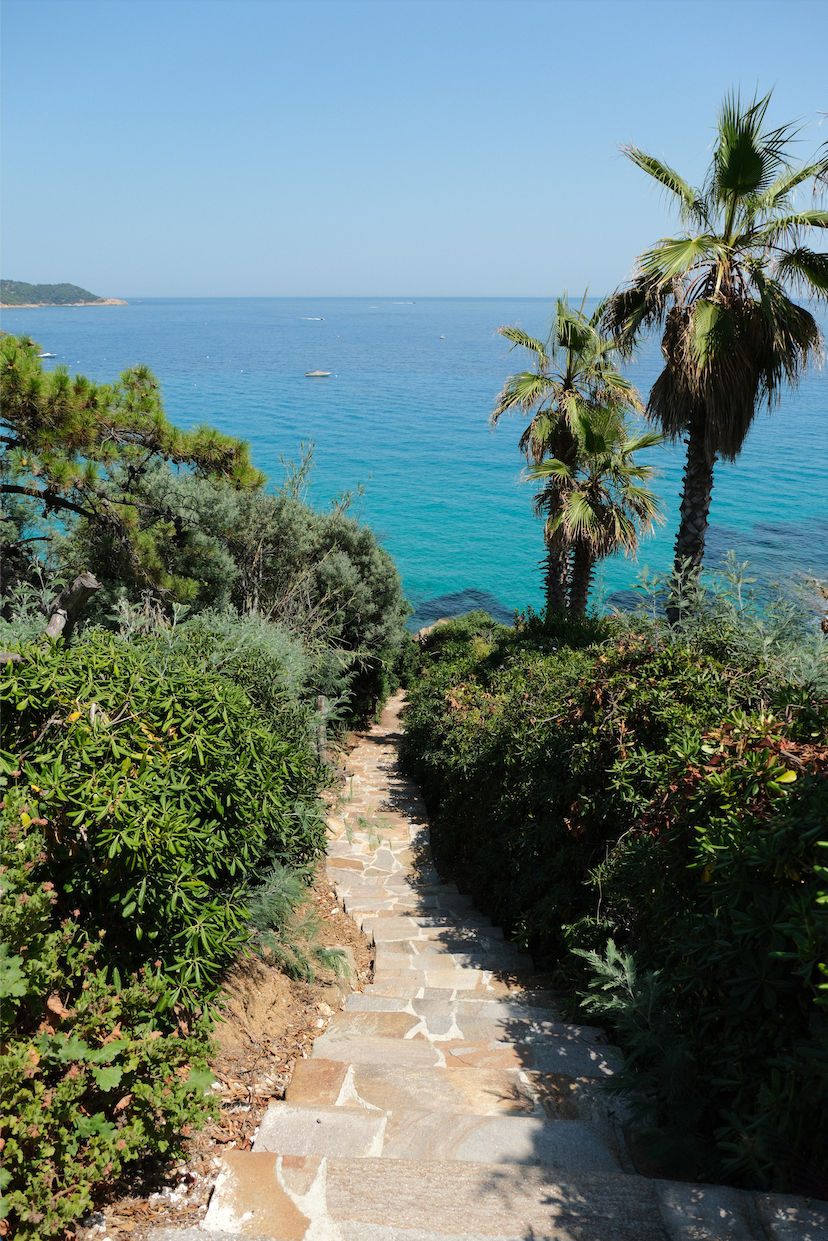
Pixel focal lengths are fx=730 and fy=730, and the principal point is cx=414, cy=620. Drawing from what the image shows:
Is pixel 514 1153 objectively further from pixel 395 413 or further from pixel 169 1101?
pixel 395 413

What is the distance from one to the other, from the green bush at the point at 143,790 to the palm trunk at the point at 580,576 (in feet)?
29.9

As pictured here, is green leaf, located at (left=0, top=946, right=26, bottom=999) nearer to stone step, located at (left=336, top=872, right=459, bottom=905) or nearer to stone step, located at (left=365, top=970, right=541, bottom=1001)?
stone step, located at (left=365, top=970, right=541, bottom=1001)

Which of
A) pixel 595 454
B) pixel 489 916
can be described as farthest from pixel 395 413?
pixel 489 916

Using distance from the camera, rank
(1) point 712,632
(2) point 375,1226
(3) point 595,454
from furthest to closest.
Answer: (3) point 595,454 < (1) point 712,632 < (2) point 375,1226

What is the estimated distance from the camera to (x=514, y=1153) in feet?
9.63

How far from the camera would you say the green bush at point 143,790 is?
9.62 feet


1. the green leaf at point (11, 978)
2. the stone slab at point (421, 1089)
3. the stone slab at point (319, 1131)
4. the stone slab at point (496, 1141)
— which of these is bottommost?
the stone slab at point (421, 1089)

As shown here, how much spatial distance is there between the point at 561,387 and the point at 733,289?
3.73m

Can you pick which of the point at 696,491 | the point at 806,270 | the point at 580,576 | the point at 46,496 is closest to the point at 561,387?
the point at 580,576

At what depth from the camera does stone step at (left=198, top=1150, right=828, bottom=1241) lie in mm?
2211

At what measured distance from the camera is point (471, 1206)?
7.72 ft

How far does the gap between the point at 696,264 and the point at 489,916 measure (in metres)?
7.99

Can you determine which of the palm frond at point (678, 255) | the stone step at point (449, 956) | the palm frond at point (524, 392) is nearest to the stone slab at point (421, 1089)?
the stone step at point (449, 956)

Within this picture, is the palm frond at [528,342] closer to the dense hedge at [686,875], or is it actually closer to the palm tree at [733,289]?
the palm tree at [733,289]
